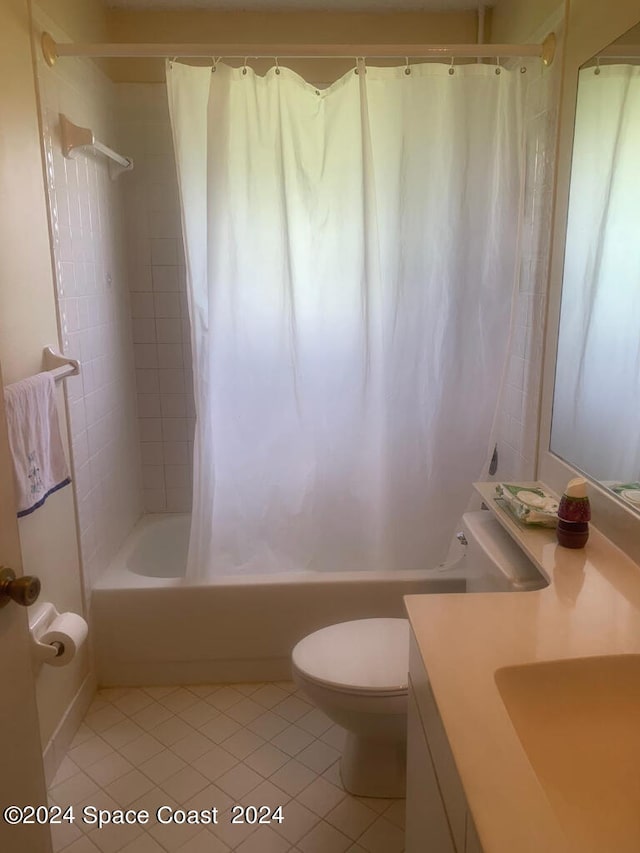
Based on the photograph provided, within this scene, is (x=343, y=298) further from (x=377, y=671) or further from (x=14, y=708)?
(x=14, y=708)

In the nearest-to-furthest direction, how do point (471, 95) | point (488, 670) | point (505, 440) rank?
point (488, 670)
point (471, 95)
point (505, 440)

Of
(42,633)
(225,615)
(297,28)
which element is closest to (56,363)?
(42,633)

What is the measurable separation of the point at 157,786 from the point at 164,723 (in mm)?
282

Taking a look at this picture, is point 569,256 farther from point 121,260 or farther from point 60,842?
point 60,842

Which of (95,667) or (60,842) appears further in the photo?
(95,667)

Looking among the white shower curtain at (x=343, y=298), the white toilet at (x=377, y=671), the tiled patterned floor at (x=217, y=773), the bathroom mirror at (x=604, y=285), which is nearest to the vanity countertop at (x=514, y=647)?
the white toilet at (x=377, y=671)

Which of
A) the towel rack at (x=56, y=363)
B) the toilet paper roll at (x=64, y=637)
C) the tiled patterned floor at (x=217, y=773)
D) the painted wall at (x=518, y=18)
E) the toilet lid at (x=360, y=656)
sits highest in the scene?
the painted wall at (x=518, y=18)

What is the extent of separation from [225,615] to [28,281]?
132 centimetres

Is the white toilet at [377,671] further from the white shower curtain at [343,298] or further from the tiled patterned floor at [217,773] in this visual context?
the white shower curtain at [343,298]

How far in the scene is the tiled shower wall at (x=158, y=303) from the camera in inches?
108

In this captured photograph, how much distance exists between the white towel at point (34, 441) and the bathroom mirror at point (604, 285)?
1492 millimetres

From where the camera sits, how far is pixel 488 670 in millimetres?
1005

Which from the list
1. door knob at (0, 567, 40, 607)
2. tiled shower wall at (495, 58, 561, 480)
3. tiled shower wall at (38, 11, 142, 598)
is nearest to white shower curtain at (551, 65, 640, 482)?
tiled shower wall at (495, 58, 561, 480)

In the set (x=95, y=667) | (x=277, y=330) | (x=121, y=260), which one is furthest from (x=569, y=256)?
(x=95, y=667)
